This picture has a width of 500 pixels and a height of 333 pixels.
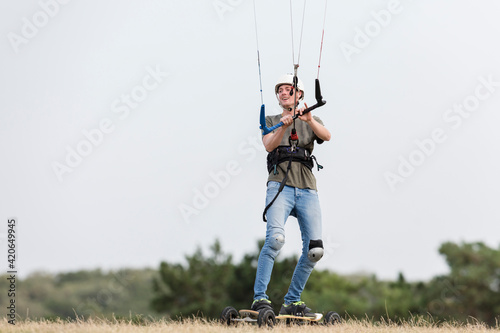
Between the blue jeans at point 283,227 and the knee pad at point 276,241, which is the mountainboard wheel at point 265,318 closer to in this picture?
the blue jeans at point 283,227

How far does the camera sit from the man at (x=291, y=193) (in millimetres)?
7660

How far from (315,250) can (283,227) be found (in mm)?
569

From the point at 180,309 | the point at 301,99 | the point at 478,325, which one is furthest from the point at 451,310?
the point at 301,99

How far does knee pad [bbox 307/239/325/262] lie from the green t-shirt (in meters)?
0.71

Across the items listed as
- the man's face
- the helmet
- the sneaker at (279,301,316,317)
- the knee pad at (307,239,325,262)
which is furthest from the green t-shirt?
the sneaker at (279,301,316,317)

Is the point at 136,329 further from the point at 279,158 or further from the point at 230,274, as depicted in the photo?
the point at 230,274

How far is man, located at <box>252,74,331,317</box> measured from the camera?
25.1 ft

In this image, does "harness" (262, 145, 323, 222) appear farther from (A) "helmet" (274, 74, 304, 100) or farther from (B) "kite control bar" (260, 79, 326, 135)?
(A) "helmet" (274, 74, 304, 100)

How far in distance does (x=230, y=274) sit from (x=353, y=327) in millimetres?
27269

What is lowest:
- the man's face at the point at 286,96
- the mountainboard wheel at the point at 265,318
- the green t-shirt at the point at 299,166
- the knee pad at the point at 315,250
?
the mountainboard wheel at the point at 265,318

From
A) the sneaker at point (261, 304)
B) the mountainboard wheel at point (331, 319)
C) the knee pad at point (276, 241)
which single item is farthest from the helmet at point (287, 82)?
the mountainboard wheel at point (331, 319)

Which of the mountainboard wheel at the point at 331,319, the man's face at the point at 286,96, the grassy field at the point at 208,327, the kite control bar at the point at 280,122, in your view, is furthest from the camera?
the mountainboard wheel at the point at 331,319

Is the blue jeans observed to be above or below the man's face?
below

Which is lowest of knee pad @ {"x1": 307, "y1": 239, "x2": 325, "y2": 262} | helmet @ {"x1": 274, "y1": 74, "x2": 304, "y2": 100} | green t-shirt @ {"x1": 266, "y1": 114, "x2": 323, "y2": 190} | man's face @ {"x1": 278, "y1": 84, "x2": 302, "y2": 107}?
knee pad @ {"x1": 307, "y1": 239, "x2": 325, "y2": 262}
